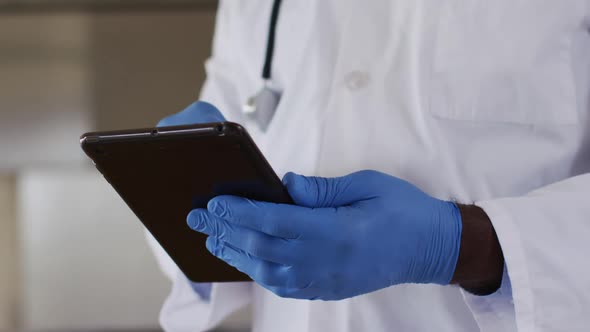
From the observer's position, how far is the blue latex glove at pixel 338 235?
620mm

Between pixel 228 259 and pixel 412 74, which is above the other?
pixel 412 74

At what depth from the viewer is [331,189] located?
0.67 metres

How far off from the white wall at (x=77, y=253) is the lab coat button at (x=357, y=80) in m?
2.18

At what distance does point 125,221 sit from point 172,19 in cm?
91

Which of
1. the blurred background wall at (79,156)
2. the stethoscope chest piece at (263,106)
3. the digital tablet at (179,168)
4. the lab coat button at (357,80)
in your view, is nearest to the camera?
the digital tablet at (179,168)

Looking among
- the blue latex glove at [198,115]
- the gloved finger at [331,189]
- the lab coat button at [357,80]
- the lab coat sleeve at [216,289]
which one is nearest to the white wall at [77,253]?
the lab coat sleeve at [216,289]

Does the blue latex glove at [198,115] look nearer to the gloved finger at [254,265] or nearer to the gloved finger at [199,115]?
the gloved finger at [199,115]

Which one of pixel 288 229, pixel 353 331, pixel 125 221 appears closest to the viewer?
pixel 288 229

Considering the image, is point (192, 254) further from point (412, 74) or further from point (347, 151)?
point (412, 74)

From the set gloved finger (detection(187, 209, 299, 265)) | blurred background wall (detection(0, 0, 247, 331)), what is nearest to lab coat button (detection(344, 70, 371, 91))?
gloved finger (detection(187, 209, 299, 265))

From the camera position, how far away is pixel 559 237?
2.21 feet

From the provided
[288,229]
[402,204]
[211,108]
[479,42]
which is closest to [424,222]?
[402,204]

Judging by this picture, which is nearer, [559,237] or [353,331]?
[559,237]

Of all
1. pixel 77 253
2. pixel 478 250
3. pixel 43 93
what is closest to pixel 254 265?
pixel 478 250
